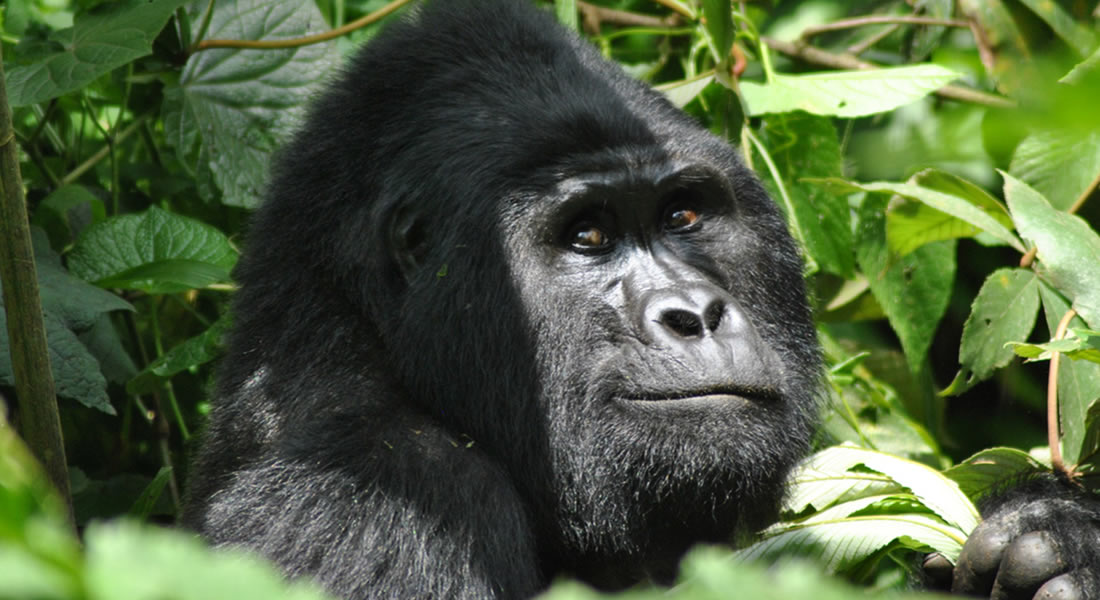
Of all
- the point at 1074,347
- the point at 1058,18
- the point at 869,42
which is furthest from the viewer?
the point at 869,42

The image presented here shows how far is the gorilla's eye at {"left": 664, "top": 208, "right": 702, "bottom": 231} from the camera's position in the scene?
283cm

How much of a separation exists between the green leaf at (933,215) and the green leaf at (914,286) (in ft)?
1.31

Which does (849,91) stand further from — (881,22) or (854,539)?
(854,539)

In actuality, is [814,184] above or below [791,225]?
below

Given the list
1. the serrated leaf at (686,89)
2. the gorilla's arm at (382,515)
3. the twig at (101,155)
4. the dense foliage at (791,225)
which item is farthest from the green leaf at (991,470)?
the twig at (101,155)

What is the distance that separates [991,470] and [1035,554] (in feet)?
1.95

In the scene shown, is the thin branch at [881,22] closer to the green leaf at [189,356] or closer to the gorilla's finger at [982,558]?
the gorilla's finger at [982,558]

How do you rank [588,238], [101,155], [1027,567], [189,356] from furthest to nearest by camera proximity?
[101,155] < [189,356] < [588,238] < [1027,567]

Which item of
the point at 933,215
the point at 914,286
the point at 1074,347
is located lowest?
the point at 914,286

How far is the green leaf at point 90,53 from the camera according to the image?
10.2 feet

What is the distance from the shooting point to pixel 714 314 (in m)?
2.49

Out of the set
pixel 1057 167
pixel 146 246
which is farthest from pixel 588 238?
pixel 1057 167

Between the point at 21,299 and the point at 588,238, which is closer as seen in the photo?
the point at 21,299

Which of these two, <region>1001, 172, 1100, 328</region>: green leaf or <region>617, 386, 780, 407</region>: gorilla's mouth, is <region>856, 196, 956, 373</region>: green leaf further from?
<region>617, 386, 780, 407</region>: gorilla's mouth
